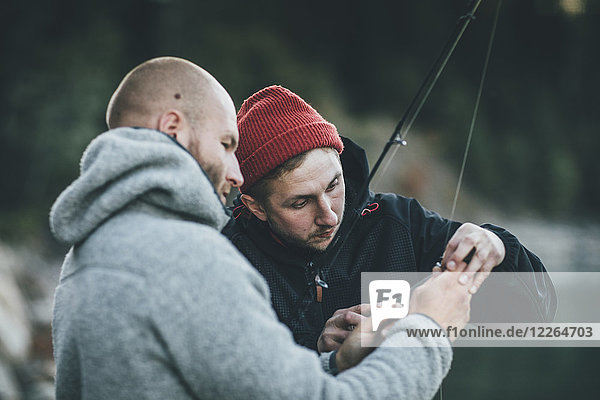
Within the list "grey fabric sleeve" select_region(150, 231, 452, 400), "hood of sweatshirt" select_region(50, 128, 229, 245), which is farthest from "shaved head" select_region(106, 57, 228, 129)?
"grey fabric sleeve" select_region(150, 231, 452, 400)

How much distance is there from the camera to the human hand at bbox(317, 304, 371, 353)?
194 cm

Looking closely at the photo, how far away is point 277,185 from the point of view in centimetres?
247

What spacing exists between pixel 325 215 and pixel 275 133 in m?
0.41

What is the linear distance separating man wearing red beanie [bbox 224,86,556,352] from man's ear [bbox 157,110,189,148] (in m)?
0.88

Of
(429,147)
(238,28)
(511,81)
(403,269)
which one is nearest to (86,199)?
(403,269)

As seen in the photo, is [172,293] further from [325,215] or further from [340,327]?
[325,215]

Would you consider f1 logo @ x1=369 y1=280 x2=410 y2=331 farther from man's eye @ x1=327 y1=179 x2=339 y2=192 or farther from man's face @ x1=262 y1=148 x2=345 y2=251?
man's eye @ x1=327 y1=179 x2=339 y2=192

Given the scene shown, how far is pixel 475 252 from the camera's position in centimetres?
199

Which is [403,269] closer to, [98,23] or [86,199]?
[86,199]

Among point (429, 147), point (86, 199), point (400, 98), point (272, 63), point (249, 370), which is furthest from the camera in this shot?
point (400, 98)

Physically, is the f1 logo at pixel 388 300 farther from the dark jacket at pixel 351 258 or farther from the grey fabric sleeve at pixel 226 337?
the grey fabric sleeve at pixel 226 337

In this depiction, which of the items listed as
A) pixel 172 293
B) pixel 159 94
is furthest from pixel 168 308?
pixel 159 94

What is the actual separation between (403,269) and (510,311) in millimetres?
444

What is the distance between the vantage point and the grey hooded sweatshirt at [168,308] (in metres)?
1.21
